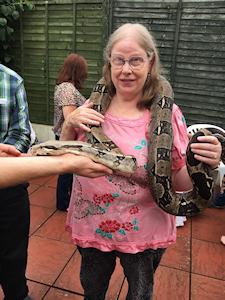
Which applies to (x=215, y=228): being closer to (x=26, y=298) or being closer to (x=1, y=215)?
(x=26, y=298)

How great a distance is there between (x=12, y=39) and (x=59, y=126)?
3.16 meters

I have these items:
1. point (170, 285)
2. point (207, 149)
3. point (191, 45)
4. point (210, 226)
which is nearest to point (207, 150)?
point (207, 149)

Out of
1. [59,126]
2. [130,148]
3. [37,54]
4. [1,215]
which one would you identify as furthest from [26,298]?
[37,54]

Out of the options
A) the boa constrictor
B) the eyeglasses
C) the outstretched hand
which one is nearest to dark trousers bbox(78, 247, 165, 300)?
the boa constrictor

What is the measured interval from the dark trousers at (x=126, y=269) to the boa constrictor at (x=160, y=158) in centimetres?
36

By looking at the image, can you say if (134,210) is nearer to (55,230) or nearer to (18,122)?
(18,122)

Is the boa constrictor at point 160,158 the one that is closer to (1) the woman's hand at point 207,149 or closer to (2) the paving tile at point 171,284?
(1) the woman's hand at point 207,149

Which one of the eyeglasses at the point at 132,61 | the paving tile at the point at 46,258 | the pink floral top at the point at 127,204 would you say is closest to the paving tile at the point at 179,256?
the paving tile at the point at 46,258

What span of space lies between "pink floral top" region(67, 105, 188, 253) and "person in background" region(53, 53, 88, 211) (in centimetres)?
198

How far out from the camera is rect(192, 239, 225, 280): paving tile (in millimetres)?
3021

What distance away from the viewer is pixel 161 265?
10.1 ft

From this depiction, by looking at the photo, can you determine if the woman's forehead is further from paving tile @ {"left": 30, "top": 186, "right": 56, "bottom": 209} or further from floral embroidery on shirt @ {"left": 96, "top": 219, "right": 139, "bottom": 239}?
paving tile @ {"left": 30, "top": 186, "right": 56, "bottom": 209}

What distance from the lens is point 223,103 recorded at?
4.75 metres

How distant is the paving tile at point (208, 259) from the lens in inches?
119
